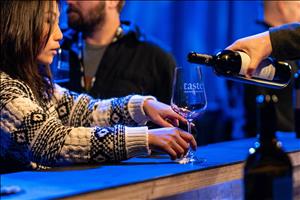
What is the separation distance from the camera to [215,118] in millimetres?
4309

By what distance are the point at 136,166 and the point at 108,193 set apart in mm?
340

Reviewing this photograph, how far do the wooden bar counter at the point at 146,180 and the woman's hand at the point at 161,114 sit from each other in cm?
14

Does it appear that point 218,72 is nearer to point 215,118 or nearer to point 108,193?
point 108,193

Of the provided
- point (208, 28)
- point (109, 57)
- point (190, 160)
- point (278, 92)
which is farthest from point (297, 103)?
point (208, 28)

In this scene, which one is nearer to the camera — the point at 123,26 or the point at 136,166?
the point at 136,166

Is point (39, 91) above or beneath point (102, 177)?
above

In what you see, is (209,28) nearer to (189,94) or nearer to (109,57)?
(109,57)

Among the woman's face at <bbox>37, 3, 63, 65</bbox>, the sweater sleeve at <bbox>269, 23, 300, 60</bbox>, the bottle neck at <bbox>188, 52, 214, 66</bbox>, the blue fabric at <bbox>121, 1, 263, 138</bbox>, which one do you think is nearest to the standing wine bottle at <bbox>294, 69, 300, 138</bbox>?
the sweater sleeve at <bbox>269, 23, 300, 60</bbox>

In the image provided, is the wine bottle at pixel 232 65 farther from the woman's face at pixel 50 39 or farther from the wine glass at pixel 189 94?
the woman's face at pixel 50 39

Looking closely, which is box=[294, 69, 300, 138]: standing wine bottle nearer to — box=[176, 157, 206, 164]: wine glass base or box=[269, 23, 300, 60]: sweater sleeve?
box=[269, 23, 300, 60]: sweater sleeve

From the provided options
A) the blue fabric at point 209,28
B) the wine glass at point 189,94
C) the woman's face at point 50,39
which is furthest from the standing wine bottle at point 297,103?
the blue fabric at point 209,28

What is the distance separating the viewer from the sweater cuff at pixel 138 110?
1.88 metres

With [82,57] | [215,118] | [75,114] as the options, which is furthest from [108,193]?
[215,118]

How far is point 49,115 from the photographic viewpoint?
1.66 m
